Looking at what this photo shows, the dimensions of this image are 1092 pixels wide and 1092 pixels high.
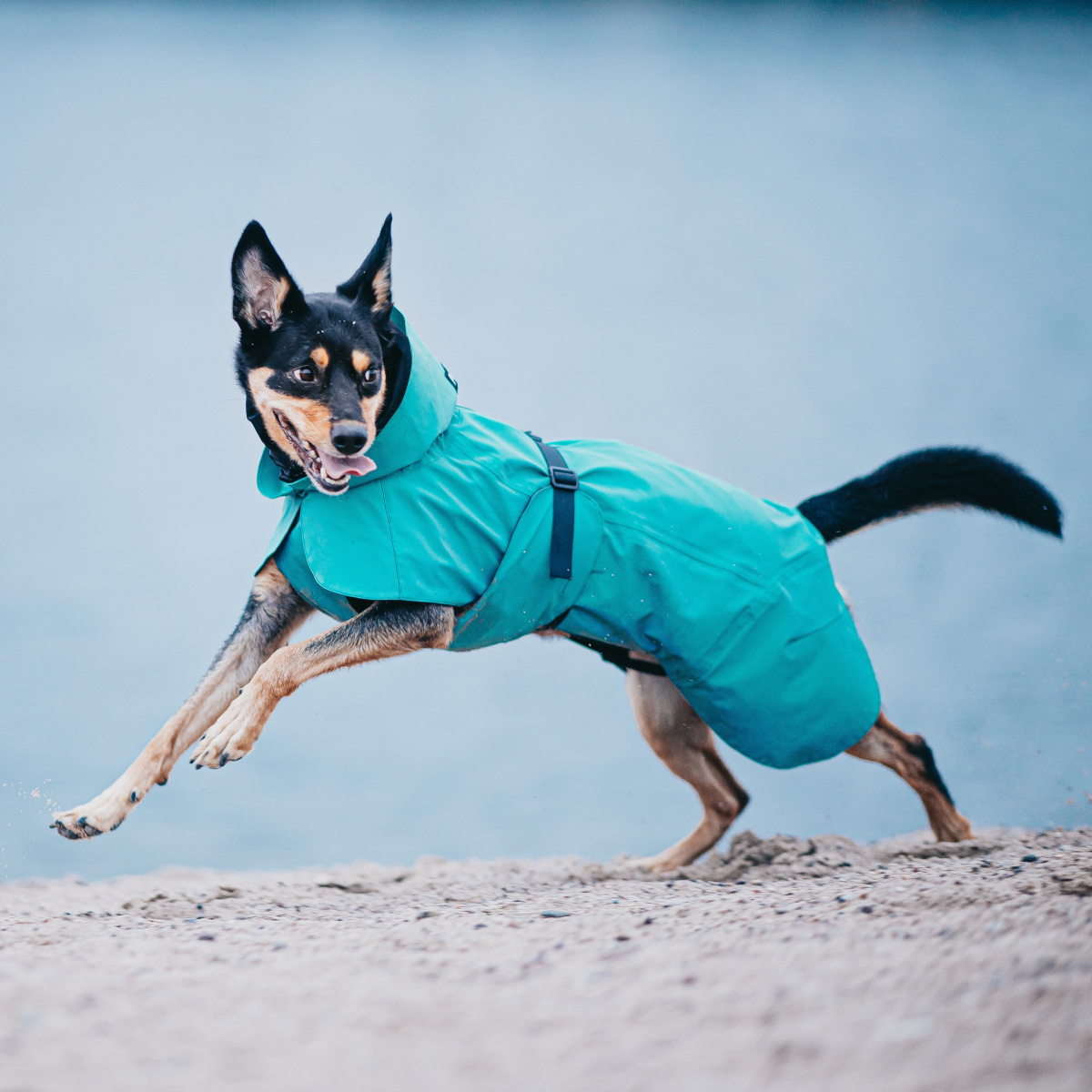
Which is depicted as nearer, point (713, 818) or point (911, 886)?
point (911, 886)

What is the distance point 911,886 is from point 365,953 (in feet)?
5.11

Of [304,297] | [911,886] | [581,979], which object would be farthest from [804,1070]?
[304,297]

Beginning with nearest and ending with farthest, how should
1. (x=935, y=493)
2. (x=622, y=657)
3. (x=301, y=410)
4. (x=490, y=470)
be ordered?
(x=301, y=410) < (x=490, y=470) < (x=622, y=657) < (x=935, y=493)

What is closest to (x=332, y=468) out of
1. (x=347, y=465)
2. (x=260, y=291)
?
(x=347, y=465)

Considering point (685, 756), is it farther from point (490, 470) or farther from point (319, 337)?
point (319, 337)

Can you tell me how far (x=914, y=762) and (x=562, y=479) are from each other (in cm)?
186

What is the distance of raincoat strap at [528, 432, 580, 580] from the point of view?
123 inches

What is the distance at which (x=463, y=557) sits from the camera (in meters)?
3.00

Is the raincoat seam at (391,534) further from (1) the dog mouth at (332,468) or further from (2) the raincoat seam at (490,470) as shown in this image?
(2) the raincoat seam at (490,470)

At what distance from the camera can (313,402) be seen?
300 centimetres

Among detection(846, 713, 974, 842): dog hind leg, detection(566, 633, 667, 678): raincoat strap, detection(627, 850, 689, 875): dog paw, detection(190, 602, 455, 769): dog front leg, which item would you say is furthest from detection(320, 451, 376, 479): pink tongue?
detection(627, 850, 689, 875): dog paw

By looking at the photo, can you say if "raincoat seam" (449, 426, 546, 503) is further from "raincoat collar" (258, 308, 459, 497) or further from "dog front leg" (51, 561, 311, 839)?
"dog front leg" (51, 561, 311, 839)

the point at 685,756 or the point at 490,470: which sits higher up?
the point at 490,470

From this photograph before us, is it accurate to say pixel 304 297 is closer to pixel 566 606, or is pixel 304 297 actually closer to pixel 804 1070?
pixel 566 606
